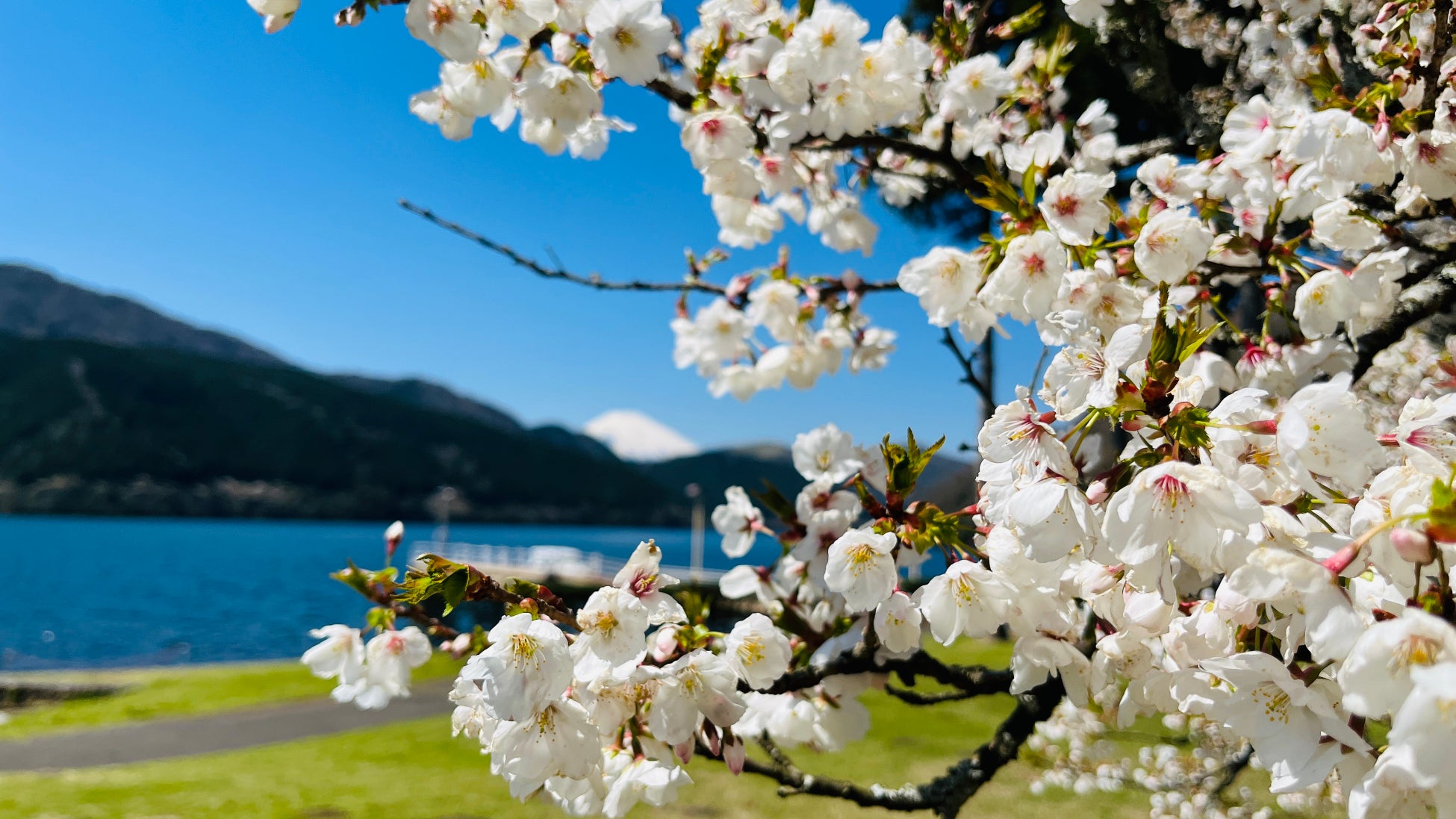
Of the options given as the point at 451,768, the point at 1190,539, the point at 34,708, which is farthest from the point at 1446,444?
the point at 34,708

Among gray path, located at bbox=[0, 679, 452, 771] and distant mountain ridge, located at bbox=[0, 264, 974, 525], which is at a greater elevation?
distant mountain ridge, located at bbox=[0, 264, 974, 525]

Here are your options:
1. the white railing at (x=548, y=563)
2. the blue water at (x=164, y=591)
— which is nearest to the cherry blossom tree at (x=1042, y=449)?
the blue water at (x=164, y=591)

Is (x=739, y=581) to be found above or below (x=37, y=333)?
below

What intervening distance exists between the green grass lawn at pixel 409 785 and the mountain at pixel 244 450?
339ft

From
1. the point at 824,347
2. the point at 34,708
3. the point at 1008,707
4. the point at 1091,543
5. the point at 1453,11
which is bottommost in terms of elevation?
the point at 34,708

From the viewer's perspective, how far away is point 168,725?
8242mm

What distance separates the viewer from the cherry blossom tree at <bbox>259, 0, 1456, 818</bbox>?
751 millimetres

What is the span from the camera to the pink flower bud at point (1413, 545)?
59 cm

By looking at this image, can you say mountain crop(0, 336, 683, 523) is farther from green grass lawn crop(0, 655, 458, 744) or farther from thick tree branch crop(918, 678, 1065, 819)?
thick tree branch crop(918, 678, 1065, 819)

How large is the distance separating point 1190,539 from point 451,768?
6375 mm

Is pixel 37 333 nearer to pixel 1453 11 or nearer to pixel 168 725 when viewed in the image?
pixel 168 725

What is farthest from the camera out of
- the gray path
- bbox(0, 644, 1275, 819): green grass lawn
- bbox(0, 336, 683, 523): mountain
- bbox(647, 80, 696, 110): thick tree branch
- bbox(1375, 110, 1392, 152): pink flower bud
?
bbox(0, 336, 683, 523): mountain

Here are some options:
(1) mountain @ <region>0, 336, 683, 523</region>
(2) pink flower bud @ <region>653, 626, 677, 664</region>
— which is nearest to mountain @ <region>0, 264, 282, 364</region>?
(1) mountain @ <region>0, 336, 683, 523</region>

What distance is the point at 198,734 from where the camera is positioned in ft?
26.2
